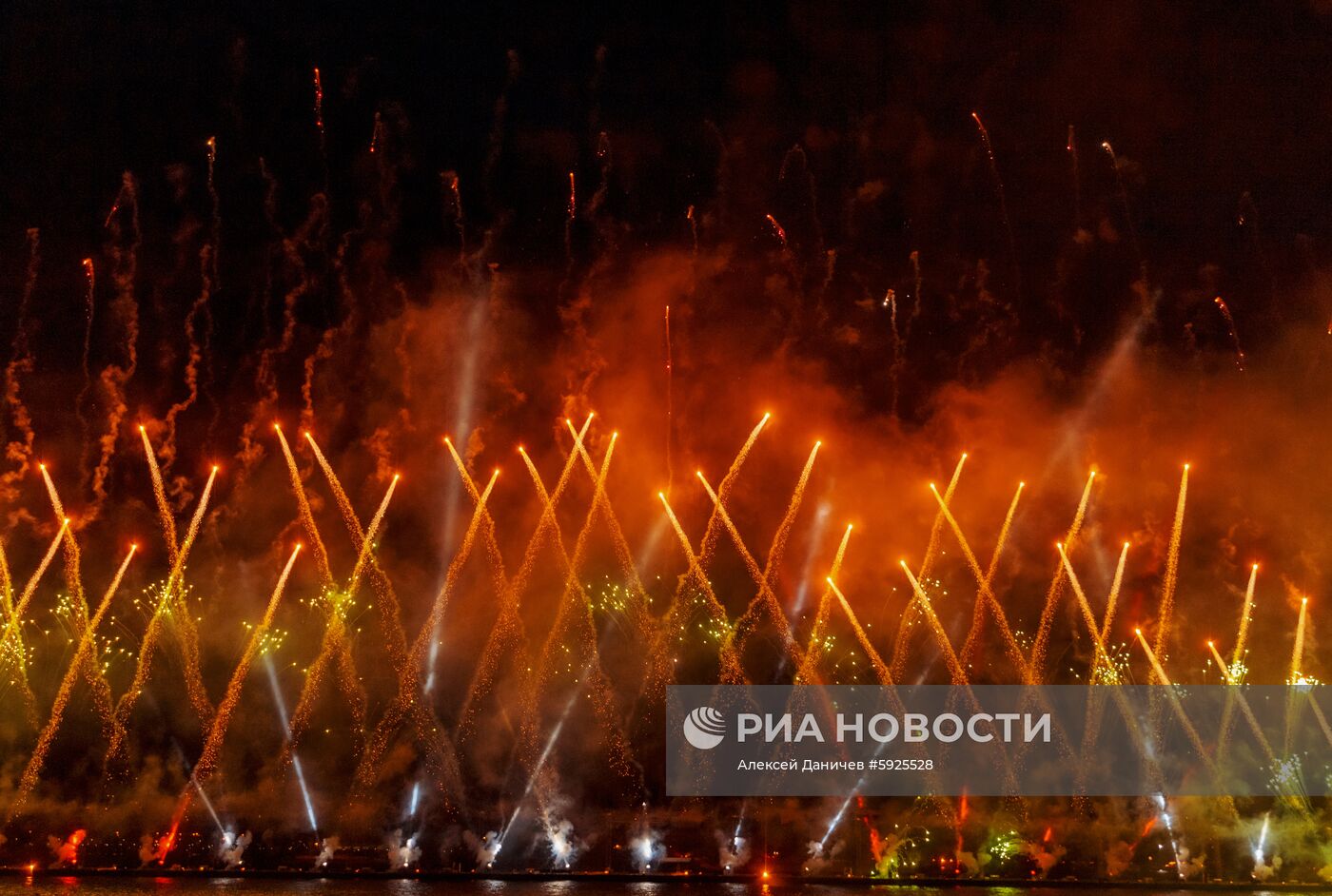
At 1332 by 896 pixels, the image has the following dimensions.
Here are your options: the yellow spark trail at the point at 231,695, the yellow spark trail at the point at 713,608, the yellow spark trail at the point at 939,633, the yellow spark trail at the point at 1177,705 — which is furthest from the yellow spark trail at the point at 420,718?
the yellow spark trail at the point at 1177,705

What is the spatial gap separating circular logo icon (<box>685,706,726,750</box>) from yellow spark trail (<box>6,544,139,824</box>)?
51.2 ft

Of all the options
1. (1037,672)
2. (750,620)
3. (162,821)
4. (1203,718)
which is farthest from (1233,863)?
(162,821)

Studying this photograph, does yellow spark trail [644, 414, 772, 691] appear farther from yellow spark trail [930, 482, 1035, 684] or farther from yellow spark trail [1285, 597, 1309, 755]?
yellow spark trail [1285, 597, 1309, 755]

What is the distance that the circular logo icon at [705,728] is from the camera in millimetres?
34031

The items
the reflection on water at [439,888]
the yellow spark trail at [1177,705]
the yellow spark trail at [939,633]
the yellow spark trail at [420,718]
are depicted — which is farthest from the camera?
the yellow spark trail at [420,718]

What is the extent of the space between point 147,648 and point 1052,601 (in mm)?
24787

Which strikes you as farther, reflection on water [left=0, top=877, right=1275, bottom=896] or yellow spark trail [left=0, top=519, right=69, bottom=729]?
yellow spark trail [left=0, top=519, right=69, bottom=729]

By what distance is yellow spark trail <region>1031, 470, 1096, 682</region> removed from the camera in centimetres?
3484

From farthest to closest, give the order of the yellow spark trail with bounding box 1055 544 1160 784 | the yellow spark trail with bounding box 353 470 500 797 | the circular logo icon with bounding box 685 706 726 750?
the yellow spark trail with bounding box 353 470 500 797 < the yellow spark trail with bounding box 1055 544 1160 784 < the circular logo icon with bounding box 685 706 726 750

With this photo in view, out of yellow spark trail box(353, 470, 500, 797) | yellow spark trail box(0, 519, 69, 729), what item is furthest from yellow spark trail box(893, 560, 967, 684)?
yellow spark trail box(0, 519, 69, 729)

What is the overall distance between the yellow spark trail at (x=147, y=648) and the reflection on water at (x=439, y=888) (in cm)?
459

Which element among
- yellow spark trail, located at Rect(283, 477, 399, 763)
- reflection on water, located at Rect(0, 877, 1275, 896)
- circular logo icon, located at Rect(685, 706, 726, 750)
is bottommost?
reflection on water, located at Rect(0, 877, 1275, 896)

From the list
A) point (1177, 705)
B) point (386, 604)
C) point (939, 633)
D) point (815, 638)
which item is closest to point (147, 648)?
point (386, 604)

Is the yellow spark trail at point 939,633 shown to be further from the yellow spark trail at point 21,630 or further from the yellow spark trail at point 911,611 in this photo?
the yellow spark trail at point 21,630
